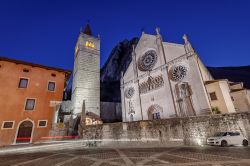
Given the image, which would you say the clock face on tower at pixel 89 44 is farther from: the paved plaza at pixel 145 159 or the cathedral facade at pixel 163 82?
the paved plaza at pixel 145 159

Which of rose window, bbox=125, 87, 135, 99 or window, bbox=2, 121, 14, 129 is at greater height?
rose window, bbox=125, 87, 135, 99

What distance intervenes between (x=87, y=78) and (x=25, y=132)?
19.4 m

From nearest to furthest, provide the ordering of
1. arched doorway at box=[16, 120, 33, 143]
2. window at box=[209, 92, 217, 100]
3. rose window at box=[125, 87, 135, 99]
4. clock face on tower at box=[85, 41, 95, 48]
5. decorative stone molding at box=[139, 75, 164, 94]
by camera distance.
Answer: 1. arched doorway at box=[16, 120, 33, 143]
2. window at box=[209, 92, 217, 100]
3. decorative stone molding at box=[139, 75, 164, 94]
4. rose window at box=[125, 87, 135, 99]
5. clock face on tower at box=[85, 41, 95, 48]

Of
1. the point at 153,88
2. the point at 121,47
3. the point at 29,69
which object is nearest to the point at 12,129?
the point at 29,69

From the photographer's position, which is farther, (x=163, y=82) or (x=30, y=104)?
(x=163, y=82)

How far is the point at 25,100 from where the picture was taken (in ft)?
57.4

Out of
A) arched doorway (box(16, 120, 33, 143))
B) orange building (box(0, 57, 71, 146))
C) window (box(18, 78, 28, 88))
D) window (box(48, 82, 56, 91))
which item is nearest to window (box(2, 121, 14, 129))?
orange building (box(0, 57, 71, 146))

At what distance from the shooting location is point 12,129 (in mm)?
16031

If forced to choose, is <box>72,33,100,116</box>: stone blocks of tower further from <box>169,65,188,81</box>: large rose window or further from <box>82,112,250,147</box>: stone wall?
<box>169,65,188,81</box>: large rose window

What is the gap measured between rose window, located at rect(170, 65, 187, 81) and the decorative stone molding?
233cm

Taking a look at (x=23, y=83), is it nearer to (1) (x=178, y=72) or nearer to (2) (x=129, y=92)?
(2) (x=129, y=92)

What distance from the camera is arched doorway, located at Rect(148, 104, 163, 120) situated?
2403 cm

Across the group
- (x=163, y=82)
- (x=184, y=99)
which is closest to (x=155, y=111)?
(x=163, y=82)

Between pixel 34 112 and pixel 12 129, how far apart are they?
8.96 ft
